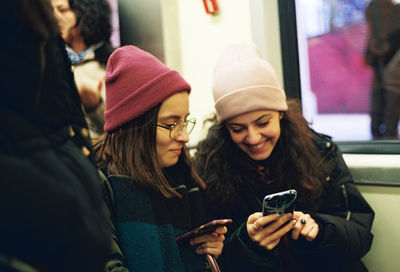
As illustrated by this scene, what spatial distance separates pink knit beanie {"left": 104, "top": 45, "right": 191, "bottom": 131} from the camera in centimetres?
139

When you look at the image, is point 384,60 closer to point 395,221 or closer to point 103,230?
point 395,221

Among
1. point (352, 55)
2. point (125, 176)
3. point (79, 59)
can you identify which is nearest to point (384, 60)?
point (352, 55)

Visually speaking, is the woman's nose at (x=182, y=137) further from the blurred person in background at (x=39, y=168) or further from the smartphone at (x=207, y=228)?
the blurred person in background at (x=39, y=168)

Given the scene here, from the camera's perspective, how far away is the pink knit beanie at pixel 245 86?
5.55 feet

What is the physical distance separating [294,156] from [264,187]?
0.21 m

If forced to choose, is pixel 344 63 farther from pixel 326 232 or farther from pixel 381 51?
pixel 326 232

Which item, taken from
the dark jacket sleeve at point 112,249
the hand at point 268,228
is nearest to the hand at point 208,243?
the hand at point 268,228

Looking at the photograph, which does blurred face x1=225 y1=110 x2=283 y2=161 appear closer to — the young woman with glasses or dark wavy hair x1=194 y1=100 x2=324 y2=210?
dark wavy hair x1=194 y1=100 x2=324 y2=210

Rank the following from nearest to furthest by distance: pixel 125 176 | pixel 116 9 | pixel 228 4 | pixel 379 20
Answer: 1. pixel 125 176
2. pixel 379 20
3. pixel 228 4
4. pixel 116 9

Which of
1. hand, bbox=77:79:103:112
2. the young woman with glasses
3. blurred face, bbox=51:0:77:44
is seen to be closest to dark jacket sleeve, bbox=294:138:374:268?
the young woman with glasses

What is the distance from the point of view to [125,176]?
1.39 m

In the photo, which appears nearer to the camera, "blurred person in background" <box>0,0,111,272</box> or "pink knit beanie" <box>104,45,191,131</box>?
"blurred person in background" <box>0,0,111,272</box>

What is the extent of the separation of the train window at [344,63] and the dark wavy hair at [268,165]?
50cm

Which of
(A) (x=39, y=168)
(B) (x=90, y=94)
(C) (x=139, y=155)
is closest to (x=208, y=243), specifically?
(C) (x=139, y=155)
